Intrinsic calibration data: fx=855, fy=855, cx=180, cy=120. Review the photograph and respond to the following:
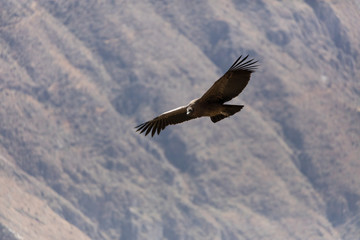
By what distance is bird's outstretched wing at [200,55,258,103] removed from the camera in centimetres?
3294

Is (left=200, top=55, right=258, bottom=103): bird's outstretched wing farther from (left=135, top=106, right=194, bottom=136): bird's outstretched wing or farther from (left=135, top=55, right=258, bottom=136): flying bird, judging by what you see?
(left=135, top=106, right=194, bottom=136): bird's outstretched wing

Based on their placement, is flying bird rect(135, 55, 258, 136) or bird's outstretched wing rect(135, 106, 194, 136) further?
bird's outstretched wing rect(135, 106, 194, 136)

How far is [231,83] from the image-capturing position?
33656 millimetres

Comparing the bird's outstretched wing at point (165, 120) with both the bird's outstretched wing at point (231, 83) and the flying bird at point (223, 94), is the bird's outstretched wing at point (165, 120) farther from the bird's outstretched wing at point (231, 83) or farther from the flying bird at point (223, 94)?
the bird's outstretched wing at point (231, 83)

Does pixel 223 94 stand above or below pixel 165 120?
above

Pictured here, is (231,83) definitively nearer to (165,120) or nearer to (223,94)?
(223,94)

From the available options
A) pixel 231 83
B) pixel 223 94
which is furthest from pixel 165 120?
pixel 231 83

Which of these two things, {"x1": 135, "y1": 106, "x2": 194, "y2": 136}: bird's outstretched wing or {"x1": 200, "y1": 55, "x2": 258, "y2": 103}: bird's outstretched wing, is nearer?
{"x1": 200, "y1": 55, "x2": 258, "y2": 103}: bird's outstretched wing

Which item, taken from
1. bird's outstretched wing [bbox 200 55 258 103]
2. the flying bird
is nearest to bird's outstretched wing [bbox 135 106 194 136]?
the flying bird

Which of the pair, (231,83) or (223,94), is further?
(223,94)

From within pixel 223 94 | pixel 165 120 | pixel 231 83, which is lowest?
pixel 165 120

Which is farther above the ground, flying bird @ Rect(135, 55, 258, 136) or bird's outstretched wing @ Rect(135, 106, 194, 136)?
flying bird @ Rect(135, 55, 258, 136)

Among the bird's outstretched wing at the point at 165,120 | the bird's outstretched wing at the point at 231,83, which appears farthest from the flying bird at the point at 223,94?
the bird's outstretched wing at the point at 165,120

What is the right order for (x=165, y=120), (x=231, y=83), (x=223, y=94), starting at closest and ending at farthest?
(x=231, y=83) → (x=223, y=94) → (x=165, y=120)
